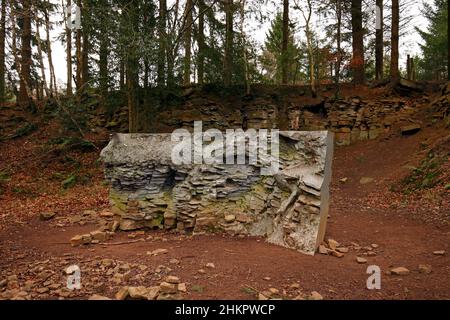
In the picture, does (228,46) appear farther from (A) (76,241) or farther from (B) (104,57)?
(A) (76,241)

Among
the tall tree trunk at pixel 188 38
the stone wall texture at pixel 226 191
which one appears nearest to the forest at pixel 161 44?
the tall tree trunk at pixel 188 38

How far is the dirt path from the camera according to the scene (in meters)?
4.61

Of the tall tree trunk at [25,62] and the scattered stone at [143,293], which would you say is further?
the tall tree trunk at [25,62]

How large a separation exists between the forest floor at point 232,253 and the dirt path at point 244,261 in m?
0.02

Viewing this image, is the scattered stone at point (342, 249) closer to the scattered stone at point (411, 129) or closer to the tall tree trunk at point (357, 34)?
the scattered stone at point (411, 129)

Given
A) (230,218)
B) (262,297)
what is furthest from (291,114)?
(262,297)

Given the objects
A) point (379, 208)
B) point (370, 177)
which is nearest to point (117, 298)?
point (379, 208)

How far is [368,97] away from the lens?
1653 cm

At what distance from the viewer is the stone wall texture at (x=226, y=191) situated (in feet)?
20.7

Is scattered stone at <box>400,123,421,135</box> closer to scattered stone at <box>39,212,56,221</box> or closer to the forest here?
the forest

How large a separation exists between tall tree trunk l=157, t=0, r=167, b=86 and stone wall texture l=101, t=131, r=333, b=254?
584 centimetres

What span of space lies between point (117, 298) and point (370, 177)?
36.9 feet

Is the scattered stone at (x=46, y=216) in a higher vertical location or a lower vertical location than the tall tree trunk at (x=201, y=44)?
lower
